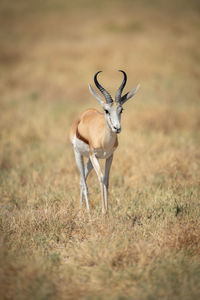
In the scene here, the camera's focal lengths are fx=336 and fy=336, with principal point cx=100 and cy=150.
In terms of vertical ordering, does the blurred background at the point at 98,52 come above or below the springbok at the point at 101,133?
above

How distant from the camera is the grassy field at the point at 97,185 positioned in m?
3.54

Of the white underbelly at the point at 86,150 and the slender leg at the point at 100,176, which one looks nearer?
the slender leg at the point at 100,176

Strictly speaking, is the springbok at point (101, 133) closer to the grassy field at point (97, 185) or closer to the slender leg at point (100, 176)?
the slender leg at point (100, 176)

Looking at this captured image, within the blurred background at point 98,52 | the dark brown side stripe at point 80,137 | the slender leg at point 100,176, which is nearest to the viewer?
the slender leg at point 100,176

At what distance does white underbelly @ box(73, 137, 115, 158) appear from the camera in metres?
5.43

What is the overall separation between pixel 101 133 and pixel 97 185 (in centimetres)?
172

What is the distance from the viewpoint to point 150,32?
30391 millimetres

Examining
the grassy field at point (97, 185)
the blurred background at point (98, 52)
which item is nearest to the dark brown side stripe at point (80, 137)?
the grassy field at point (97, 185)

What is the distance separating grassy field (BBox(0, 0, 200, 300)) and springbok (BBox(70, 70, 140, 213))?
56 cm

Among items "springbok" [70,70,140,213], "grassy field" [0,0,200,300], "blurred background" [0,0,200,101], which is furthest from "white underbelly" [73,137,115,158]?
"blurred background" [0,0,200,101]

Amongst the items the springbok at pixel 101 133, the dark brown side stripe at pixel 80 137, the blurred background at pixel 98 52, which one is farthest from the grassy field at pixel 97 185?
the dark brown side stripe at pixel 80 137

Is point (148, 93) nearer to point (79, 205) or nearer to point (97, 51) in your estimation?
point (97, 51)

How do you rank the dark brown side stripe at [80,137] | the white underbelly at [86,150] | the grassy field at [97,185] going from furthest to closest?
the dark brown side stripe at [80,137] → the white underbelly at [86,150] → the grassy field at [97,185]

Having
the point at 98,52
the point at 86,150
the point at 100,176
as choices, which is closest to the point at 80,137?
the point at 86,150
